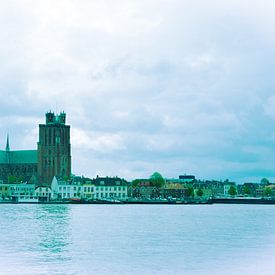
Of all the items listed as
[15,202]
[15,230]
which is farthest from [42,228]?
[15,202]

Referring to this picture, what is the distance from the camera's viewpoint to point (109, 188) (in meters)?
183

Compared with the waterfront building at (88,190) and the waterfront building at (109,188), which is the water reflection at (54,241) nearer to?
the waterfront building at (88,190)

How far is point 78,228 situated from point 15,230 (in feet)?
20.7

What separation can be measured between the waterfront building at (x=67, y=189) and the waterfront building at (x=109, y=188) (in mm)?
4367

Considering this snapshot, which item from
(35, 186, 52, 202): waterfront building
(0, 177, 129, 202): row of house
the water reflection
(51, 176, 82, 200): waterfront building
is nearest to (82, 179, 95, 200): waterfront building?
(0, 177, 129, 202): row of house

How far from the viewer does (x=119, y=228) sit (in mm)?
64438

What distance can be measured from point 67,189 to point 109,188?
35.2ft

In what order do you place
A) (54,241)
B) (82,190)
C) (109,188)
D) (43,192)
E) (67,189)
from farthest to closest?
(43,192) → (109,188) → (67,189) → (82,190) → (54,241)

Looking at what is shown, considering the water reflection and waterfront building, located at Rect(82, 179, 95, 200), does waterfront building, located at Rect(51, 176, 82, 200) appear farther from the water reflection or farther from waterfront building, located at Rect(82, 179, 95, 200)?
the water reflection

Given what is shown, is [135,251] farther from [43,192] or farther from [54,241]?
[43,192]

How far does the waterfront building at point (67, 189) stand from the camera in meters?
181

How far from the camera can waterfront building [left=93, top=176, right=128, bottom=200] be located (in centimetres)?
18212

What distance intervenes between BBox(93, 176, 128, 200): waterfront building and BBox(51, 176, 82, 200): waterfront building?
437 centimetres

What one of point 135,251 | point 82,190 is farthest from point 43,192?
point 135,251
